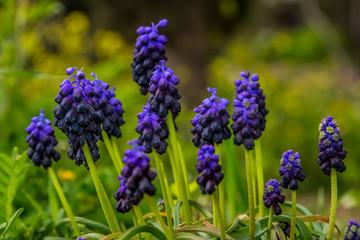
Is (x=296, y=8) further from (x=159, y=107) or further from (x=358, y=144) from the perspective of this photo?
(x=159, y=107)

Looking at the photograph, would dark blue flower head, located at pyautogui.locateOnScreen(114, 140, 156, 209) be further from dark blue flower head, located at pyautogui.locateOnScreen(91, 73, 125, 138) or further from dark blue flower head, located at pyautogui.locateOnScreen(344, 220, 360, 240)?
dark blue flower head, located at pyautogui.locateOnScreen(344, 220, 360, 240)

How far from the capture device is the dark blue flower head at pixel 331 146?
159 centimetres

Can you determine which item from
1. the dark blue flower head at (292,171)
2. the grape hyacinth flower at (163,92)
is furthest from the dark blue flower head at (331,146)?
the grape hyacinth flower at (163,92)

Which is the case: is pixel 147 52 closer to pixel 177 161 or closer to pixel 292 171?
pixel 177 161

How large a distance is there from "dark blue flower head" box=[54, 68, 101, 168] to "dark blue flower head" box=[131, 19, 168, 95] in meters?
0.32

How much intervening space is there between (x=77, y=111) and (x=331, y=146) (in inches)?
34.6

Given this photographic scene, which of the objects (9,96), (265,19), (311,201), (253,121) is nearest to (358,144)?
(311,201)

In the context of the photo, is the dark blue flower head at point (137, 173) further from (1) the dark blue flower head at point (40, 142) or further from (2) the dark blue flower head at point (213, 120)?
(1) the dark blue flower head at point (40, 142)

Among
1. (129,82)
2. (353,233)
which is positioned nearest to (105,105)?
(353,233)

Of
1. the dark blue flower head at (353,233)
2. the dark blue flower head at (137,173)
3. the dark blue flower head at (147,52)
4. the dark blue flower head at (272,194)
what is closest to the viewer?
the dark blue flower head at (137,173)

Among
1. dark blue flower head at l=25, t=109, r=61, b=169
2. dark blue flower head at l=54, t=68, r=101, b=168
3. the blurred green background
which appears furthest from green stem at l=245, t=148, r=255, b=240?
the blurred green background

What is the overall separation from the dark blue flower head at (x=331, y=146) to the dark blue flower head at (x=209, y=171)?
1.37ft

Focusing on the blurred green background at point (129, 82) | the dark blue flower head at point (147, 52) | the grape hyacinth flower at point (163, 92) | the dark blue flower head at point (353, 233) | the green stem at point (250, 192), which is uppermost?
the blurred green background at point (129, 82)

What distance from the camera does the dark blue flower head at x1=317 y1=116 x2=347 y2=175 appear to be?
5.21 ft
